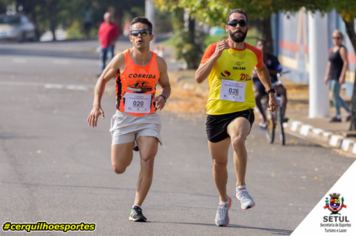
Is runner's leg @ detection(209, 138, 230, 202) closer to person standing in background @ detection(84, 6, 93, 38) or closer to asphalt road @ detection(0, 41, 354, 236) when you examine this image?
asphalt road @ detection(0, 41, 354, 236)

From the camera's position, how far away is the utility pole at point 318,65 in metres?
14.4

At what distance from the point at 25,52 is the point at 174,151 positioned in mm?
23632

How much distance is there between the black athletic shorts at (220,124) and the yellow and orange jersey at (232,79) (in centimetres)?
4

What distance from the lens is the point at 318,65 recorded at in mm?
14461

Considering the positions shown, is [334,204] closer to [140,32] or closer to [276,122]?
[140,32]

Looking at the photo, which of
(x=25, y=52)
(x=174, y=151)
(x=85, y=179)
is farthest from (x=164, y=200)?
(x=25, y=52)

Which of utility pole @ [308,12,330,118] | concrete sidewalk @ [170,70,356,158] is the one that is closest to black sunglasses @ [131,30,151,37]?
concrete sidewalk @ [170,70,356,158]

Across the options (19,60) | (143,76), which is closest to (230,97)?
(143,76)

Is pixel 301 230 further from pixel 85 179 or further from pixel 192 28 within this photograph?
pixel 192 28

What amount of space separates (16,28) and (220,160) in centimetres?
3782

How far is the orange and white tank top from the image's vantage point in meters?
6.20

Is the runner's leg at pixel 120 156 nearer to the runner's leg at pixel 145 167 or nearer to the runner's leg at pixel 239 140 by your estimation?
the runner's leg at pixel 145 167

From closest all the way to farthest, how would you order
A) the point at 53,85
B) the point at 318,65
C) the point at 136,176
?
the point at 136,176
the point at 318,65
the point at 53,85

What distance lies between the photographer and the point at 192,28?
2584 cm
